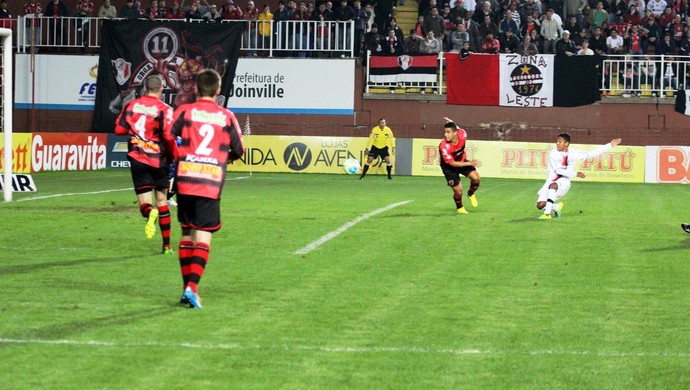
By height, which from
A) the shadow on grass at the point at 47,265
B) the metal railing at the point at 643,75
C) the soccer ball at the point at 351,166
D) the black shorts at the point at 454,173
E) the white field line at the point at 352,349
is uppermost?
the metal railing at the point at 643,75

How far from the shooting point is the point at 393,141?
36562mm

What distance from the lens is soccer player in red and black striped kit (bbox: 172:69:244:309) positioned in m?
9.97

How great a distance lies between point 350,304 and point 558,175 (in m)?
11.4

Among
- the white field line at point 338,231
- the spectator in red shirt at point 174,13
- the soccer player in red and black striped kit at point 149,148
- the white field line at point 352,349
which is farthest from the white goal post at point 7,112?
the spectator in red shirt at point 174,13

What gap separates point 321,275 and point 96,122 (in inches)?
1187

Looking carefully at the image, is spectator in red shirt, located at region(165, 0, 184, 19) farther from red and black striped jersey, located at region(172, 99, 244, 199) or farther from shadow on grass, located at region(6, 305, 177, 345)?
shadow on grass, located at region(6, 305, 177, 345)

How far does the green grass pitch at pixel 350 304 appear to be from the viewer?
24.6ft

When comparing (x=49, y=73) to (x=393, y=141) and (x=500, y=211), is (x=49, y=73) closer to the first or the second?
(x=393, y=141)

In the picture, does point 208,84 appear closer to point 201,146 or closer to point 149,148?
point 201,146

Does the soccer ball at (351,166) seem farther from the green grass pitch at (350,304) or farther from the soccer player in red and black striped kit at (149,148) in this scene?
the soccer player in red and black striped kit at (149,148)

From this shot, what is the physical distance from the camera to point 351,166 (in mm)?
37719

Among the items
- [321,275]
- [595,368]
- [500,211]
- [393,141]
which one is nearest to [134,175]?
[321,275]

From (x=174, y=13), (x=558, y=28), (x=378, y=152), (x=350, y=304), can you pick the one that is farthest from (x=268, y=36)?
(x=350, y=304)

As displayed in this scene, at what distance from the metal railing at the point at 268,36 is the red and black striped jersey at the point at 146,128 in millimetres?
26545
